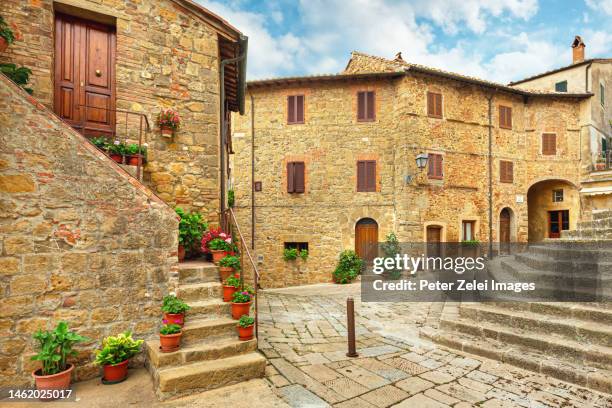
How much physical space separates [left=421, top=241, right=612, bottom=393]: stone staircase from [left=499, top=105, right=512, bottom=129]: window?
10.5 metres

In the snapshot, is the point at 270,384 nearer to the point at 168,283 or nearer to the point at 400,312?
the point at 168,283

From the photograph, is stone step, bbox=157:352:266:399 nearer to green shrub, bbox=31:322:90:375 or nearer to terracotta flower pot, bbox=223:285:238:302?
terracotta flower pot, bbox=223:285:238:302

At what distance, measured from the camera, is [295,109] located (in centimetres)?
1377

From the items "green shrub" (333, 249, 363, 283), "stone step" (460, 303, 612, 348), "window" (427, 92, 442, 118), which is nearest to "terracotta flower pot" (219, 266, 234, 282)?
"stone step" (460, 303, 612, 348)

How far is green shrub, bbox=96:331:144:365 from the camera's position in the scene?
139 inches

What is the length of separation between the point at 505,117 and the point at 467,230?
6.17 meters

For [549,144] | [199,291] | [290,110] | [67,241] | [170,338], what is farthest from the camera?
[549,144]

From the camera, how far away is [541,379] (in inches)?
152

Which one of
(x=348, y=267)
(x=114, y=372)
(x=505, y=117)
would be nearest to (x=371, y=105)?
(x=505, y=117)

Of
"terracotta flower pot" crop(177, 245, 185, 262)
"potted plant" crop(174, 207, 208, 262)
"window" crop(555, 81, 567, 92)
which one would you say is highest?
"window" crop(555, 81, 567, 92)

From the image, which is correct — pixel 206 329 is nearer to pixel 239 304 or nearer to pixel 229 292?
pixel 239 304

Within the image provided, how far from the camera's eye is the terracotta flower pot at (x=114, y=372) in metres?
3.55

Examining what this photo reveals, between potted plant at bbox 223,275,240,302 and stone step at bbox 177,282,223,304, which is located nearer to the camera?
stone step at bbox 177,282,223,304

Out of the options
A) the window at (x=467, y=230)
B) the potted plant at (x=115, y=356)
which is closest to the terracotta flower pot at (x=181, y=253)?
the potted plant at (x=115, y=356)
